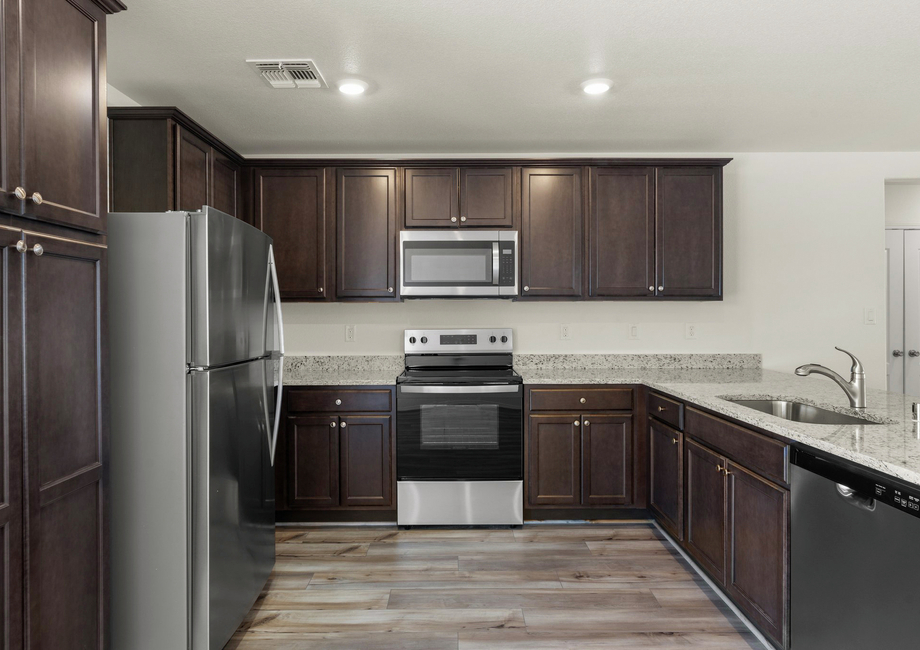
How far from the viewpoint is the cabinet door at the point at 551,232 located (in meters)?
3.55

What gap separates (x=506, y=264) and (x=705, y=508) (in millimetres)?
1791

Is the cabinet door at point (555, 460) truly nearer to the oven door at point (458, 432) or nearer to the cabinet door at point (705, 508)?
the oven door at point (458, 432)

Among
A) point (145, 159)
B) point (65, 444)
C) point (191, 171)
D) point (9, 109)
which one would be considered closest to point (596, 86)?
point (191, 171)

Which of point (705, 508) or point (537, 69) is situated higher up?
point (537, 69)

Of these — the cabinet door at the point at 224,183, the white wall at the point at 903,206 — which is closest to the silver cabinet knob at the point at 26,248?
the cabinet door at the point at 224,183

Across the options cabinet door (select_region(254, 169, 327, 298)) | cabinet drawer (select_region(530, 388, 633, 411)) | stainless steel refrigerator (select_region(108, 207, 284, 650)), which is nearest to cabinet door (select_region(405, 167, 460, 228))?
cabinet door (select_region(254, 169, 327, 298))

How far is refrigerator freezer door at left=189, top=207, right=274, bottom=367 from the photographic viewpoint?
6.13ft

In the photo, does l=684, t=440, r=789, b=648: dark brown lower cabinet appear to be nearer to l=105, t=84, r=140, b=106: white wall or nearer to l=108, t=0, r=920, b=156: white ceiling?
l=108, t=0, r=920, b=156: white ceiling

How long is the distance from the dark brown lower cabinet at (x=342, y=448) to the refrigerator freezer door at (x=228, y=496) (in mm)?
753

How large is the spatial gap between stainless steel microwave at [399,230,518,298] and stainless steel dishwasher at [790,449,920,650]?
2045mm

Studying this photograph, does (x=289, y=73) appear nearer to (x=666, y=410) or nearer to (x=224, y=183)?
(x=224, y=183)

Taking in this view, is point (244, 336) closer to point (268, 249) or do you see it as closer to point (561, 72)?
point (268, 249)

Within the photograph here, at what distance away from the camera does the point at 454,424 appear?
323cm

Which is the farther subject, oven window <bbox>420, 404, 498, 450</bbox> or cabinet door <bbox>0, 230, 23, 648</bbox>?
oven window <bbox>420, 404, 498, 450</bbox>
